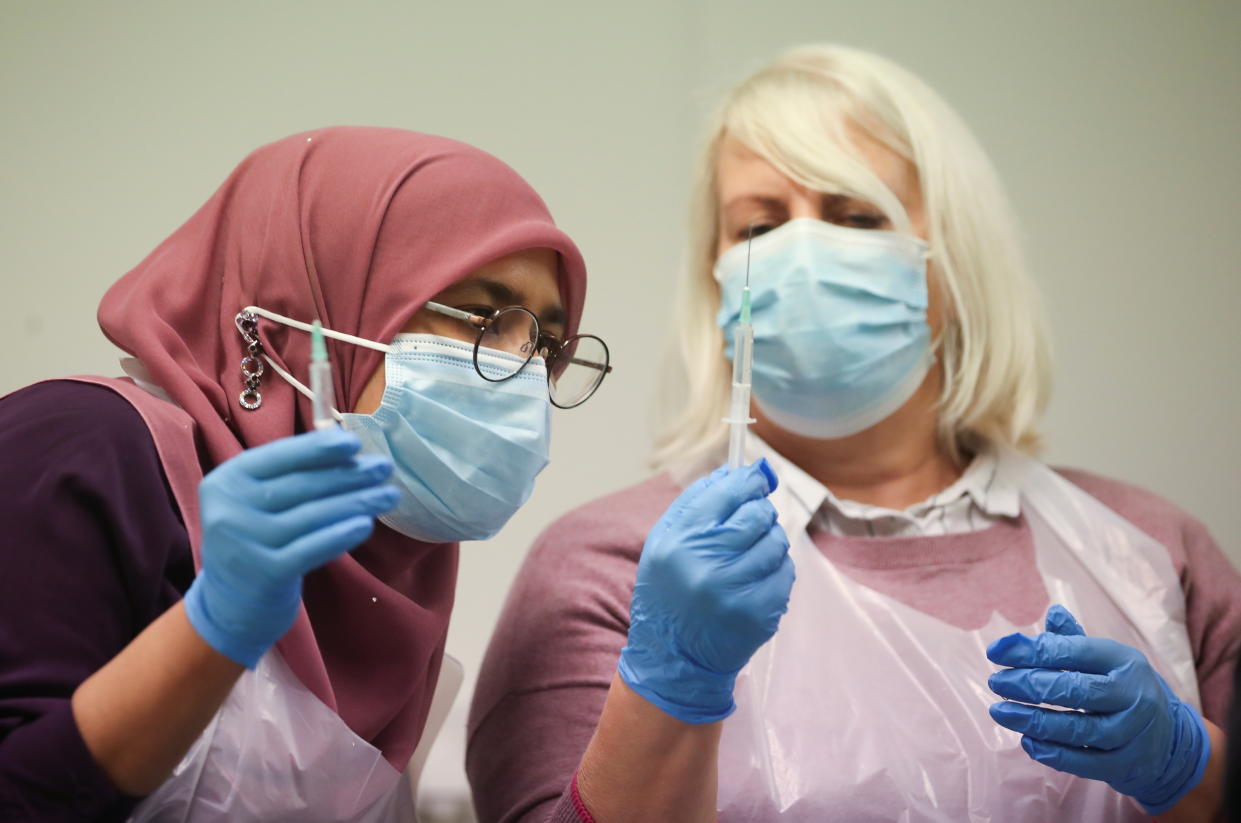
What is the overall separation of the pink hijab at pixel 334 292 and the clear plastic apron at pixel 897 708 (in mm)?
426

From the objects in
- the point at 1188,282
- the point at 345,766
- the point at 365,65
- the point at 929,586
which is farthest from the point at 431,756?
the point at 1188,282

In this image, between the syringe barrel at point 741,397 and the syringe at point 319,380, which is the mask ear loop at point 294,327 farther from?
the syringe barrel at point 741,397

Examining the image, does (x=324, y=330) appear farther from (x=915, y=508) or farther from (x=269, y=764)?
(x=915, y=508)

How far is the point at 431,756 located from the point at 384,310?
3.28 ft

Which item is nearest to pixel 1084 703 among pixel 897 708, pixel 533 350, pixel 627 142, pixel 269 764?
pixel 897 708

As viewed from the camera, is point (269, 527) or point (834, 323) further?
point (834, 323)

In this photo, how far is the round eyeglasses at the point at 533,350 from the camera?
4.03ft

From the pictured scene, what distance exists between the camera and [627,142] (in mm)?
2014

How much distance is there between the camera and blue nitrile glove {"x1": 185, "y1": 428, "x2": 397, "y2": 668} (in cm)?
87

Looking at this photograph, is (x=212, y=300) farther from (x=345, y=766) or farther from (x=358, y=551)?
(x=345, y=766)

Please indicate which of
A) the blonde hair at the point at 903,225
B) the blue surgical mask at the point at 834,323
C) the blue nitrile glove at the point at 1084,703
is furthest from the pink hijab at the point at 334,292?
the blue nitrile glove at the point at 1084,703

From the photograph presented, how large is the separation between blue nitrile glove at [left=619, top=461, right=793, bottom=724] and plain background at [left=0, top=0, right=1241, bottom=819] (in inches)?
35.0

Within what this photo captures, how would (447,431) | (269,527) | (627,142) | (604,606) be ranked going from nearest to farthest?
(269,527), (447,431), (604,606), (627,142)

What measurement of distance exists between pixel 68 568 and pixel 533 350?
0.54 m
